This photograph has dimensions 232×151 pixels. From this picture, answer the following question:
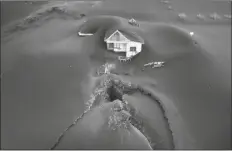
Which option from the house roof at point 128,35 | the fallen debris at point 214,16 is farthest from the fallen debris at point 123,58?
the fallen debris at point 214,16

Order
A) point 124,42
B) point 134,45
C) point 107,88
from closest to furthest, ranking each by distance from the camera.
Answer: point 107,88, point 124,42, point 134,45

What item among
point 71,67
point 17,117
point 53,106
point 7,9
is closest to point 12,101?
point 17,117

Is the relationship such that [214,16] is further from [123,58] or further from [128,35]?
[123,58]

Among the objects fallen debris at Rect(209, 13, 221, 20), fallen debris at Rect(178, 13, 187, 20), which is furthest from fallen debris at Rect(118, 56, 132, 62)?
fallen debris at Rect(209, 13, 221, 20)

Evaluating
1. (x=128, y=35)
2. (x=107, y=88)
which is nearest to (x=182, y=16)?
(x=128, y=35)

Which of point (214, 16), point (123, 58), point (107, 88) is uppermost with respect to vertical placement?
point (214, 16)

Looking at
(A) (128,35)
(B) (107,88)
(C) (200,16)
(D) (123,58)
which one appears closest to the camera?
(B) (107,88)

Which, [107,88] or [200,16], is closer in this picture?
[107,88]

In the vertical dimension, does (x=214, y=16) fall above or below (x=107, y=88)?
above

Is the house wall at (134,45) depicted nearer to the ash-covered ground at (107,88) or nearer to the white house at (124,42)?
the white house at (124,42)
